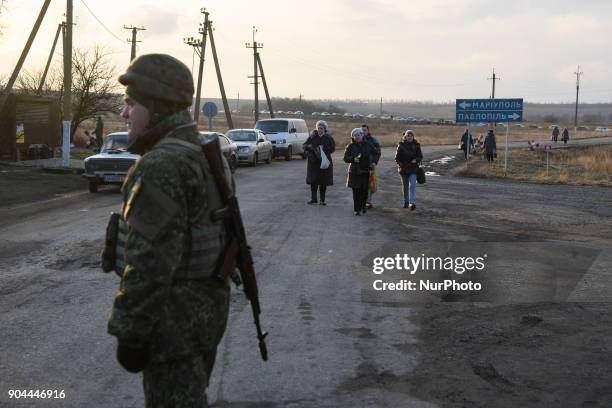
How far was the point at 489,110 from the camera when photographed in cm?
3256

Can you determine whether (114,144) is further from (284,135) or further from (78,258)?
(284,135)

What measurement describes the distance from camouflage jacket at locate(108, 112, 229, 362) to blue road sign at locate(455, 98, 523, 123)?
3014cm

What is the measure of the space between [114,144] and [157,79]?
708 inches

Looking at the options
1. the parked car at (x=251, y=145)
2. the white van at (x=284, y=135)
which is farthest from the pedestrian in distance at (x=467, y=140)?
the parked car at (x=251, y=145)

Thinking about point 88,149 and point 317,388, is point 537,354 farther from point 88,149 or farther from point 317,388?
point 88,149

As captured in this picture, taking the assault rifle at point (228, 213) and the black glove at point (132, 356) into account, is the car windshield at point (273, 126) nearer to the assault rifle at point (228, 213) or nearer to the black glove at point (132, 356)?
the assault rifle at point (228, 213)

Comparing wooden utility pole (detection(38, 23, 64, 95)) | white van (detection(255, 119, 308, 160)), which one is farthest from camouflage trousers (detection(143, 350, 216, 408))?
wooden utility pole (detection(38, 23, 64, 95))

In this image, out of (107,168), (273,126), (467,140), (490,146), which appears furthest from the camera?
(490,146)

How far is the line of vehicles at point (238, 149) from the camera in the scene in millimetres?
19453

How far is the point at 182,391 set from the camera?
2.99m

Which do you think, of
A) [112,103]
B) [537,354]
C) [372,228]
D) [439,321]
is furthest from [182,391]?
[112,103]

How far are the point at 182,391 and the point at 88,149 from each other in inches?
1505

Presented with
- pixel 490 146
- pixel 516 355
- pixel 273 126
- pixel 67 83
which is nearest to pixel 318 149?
pixel 516 355

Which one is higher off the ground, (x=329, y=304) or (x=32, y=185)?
(x=329, y=304)
